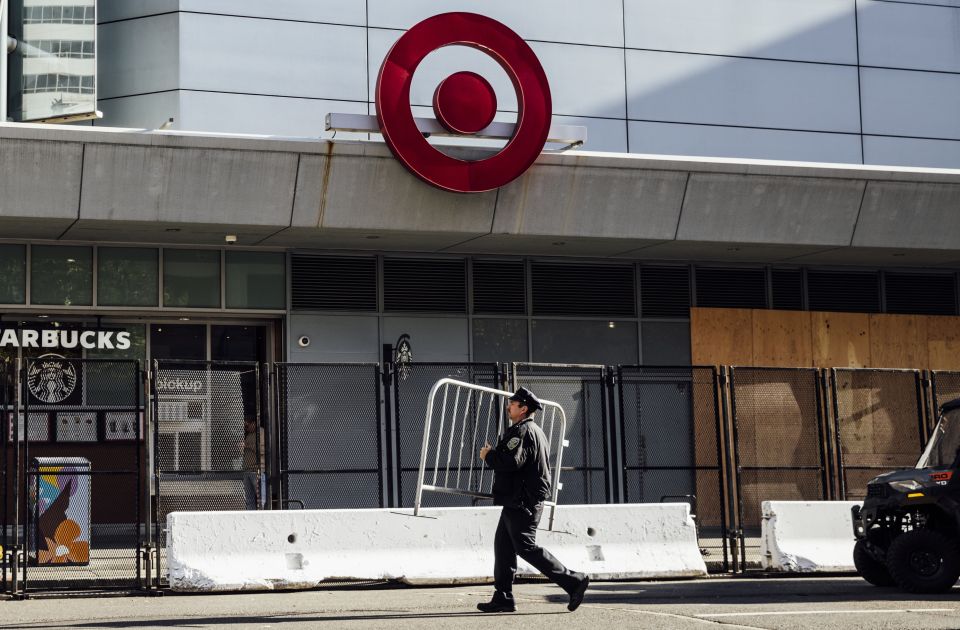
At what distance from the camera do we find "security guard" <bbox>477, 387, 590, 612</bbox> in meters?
11.1

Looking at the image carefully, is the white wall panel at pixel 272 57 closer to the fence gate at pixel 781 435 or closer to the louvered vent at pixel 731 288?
the louvered vent at pixel 731 288

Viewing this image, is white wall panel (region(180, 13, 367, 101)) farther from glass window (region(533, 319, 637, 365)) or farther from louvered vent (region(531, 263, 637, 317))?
glass window (region(533, 319, 637, 365))

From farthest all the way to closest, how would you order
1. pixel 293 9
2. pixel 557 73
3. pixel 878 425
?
1. pixel 557 73
2. pixel 293 9
3. pixel 878 425

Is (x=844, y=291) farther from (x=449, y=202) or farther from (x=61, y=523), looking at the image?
(x=61, y=523)

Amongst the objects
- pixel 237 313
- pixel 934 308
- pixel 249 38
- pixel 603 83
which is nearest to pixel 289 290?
pixel 237 313

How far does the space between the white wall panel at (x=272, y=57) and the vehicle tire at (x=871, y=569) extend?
1099cm

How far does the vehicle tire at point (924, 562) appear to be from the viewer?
1303 centimetres

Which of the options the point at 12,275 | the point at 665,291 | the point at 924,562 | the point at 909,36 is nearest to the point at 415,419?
the point at 665,291

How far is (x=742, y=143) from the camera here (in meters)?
23.3

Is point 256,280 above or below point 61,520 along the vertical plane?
above

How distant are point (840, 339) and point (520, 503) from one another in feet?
46.3

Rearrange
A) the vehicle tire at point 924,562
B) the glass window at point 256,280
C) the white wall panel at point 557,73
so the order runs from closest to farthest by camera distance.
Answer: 1. the vehicle tire at point 924,562
2. the glass window at point 256,280
3. the white wall panel at point 557,73

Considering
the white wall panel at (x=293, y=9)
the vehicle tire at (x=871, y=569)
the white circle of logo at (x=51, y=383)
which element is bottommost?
the vehicle tire at (x=871, y=569)

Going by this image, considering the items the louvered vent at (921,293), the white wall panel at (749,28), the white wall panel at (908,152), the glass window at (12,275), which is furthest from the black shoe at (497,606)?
the louvered vent at (921,293)
